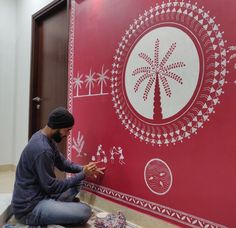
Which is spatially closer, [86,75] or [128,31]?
[128,31]

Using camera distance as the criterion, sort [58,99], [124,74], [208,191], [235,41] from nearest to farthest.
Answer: [235,41] < [208,191] < [124,74] < [58,99]

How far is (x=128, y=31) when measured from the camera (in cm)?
213

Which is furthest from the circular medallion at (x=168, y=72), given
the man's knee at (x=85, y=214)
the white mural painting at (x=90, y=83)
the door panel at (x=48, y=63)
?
the door panel at (x=48, y=63)

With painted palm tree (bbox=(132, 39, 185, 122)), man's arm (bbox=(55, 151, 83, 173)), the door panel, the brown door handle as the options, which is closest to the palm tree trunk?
painted palm tree (bbox=(132, 39, 185, 122))

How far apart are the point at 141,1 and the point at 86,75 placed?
84 centimetres

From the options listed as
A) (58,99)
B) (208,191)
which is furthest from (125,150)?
(58,99)

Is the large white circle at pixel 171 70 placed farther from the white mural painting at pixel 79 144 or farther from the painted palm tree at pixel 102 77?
the white mural painting at pixel 79 144

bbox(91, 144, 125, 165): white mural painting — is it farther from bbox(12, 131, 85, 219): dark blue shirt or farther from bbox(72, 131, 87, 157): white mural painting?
bbox(12, 131, 85, 219): dark blue shirt

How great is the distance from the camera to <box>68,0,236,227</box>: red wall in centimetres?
159

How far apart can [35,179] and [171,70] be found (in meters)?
1.25

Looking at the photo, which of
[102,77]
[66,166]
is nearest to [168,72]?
[102,77]

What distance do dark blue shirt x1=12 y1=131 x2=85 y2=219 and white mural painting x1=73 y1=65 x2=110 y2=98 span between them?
2.05 feet

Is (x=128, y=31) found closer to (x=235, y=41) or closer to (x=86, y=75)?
(x=86, y=75)

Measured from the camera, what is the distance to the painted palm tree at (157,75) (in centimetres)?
184
